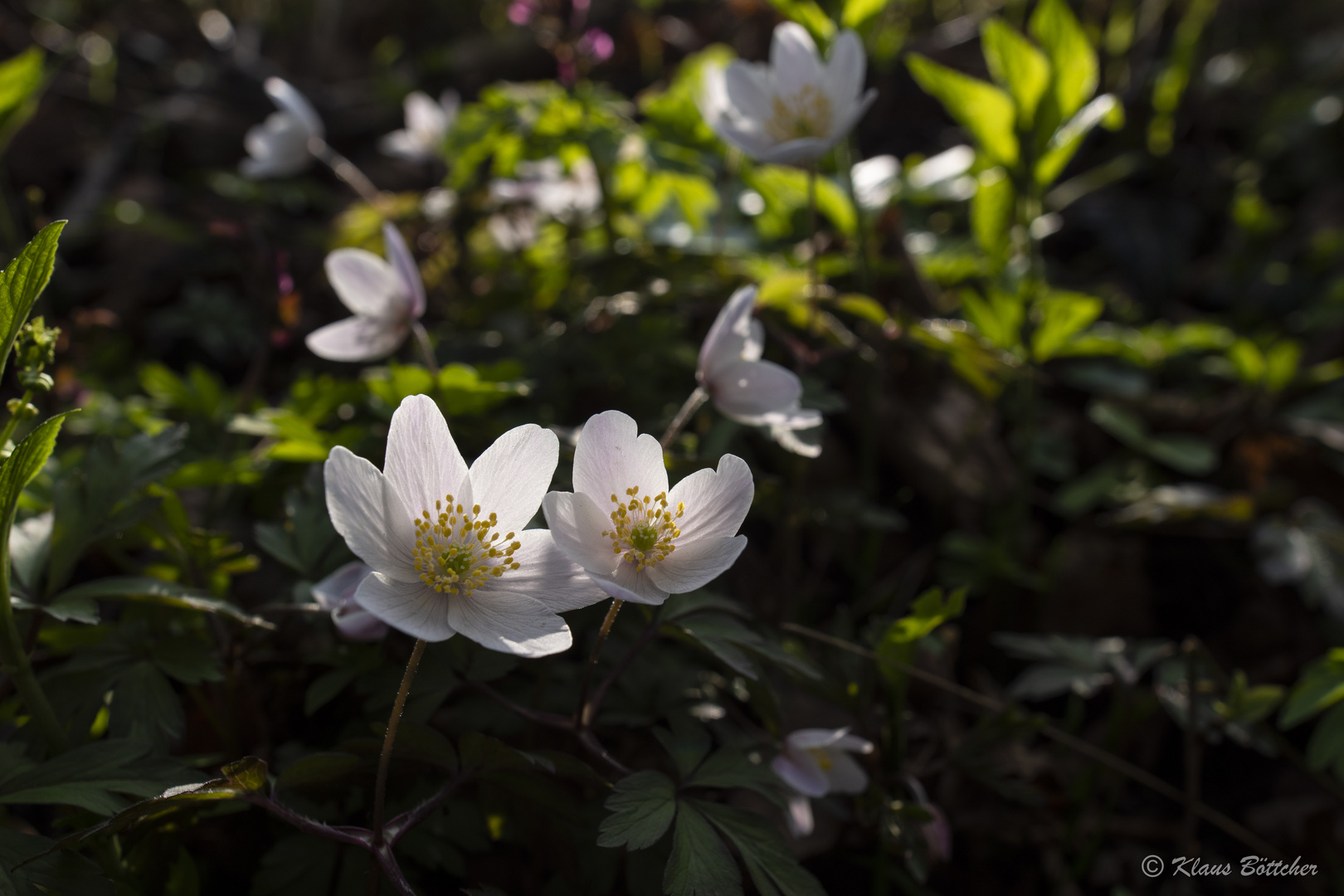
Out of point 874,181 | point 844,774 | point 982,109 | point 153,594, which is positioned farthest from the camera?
point 874,181

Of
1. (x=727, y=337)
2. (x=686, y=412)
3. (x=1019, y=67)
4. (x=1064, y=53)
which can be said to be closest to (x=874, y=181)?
(x=1019, y=67)

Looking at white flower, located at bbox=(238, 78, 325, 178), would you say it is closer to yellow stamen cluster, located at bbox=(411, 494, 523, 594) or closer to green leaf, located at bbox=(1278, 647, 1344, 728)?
yellow stamen cluster, located at bbox=(411, 494, 523, 594)

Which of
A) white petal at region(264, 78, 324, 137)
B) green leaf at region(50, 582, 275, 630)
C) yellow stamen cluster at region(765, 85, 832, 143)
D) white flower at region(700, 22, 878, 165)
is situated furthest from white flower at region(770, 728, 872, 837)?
white petal at region(264, 78, 324, 137)

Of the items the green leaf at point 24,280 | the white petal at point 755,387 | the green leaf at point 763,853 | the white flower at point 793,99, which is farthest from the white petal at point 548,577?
the white flower at point 793,99

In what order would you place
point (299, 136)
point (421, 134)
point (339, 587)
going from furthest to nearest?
point (421, 134) → point (299, 136) → point (339, 587)

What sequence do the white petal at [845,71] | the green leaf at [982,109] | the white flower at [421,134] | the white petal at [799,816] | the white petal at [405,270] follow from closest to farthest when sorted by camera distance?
the white petal at [799,816] → the white petal at [405,270] → the white petal at [845,71] → the green leaf at [982,109] → the white flower at [421,134]

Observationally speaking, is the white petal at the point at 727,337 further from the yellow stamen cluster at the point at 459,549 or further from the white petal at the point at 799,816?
the white petal at the point at 799,816

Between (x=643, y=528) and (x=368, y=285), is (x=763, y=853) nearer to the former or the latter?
(x=643, y=528)
